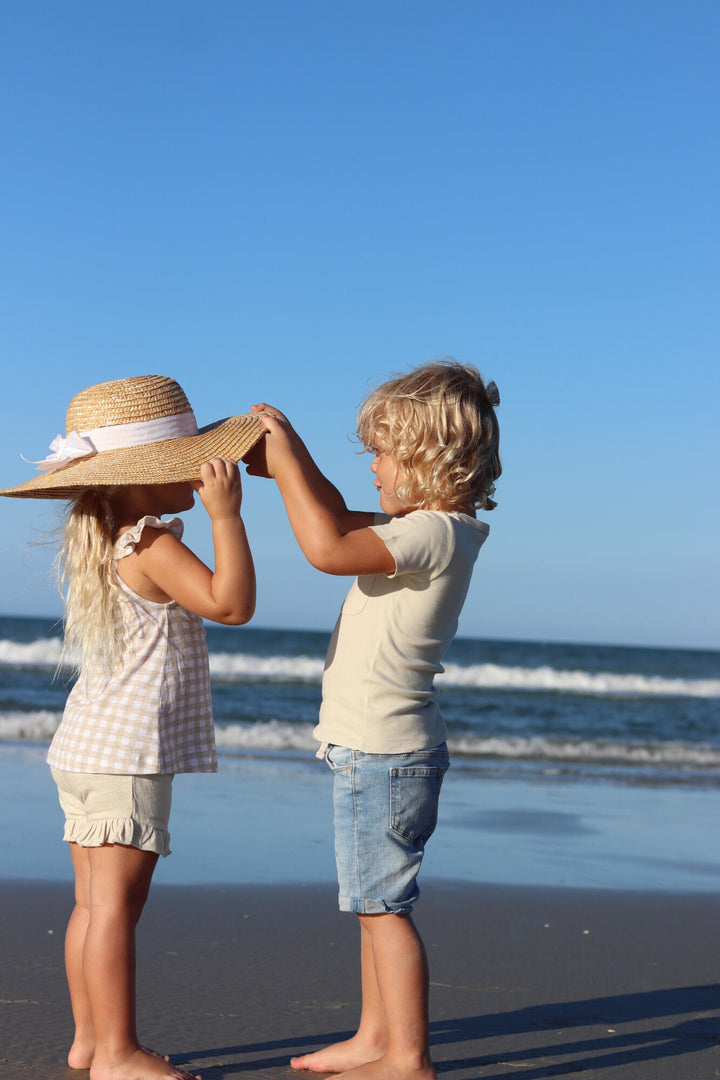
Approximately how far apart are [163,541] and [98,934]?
0.90 meters

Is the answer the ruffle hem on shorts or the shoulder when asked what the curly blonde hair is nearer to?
the shoulder

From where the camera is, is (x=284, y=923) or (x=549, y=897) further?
(x=549, y=897)

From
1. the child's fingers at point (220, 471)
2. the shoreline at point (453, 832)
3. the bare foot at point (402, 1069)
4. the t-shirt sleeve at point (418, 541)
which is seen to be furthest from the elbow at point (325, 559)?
the shoreline at point (453, 832)

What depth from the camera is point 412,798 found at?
2.32 meters

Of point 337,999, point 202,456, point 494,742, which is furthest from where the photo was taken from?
point 494,742

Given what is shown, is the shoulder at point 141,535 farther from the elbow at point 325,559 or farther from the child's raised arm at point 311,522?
the elbow at point 325,559

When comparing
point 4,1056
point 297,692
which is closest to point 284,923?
point 4,1056

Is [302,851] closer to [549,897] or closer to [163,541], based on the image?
[549,897]

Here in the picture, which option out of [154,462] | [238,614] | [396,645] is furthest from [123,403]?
[396,645]

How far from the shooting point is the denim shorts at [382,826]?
2.30 metres

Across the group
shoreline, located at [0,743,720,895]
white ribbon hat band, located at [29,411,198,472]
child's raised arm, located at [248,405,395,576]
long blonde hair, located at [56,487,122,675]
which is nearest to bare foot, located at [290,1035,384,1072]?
long blonde hair, located at [56,487,122,675]

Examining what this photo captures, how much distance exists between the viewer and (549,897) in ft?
14.9

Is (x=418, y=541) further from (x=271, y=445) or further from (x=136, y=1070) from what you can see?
(x=136, y=1070)

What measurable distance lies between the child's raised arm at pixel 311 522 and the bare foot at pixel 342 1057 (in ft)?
3.97
